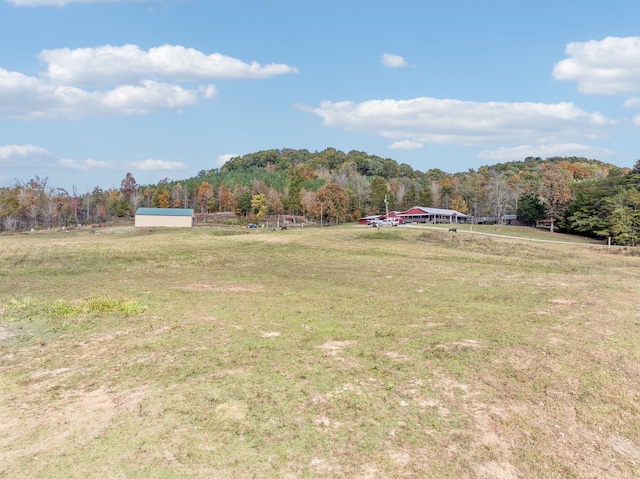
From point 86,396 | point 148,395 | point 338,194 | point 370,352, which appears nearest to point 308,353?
point 370,352

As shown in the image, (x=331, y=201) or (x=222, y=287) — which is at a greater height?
(x=331, y=201)

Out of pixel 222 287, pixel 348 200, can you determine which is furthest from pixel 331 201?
pixel 222 287

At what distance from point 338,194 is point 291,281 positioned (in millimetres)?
73835

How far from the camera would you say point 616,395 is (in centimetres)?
863

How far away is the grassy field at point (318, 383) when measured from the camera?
6.34 m

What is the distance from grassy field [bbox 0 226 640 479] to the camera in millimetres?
6344

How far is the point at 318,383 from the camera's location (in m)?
8.72

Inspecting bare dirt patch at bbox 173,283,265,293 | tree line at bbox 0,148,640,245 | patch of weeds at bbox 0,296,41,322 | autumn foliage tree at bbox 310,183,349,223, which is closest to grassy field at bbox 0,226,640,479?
patch of weeds at bbox 0,296,41,322

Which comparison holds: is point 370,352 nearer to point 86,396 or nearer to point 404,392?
point 404,392

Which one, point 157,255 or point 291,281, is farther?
point 157,255

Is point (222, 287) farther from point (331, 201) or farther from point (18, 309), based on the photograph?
point (331, 201)

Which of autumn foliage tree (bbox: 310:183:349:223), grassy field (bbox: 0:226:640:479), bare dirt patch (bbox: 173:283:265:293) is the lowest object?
bare dirt patch (bbox: 173:283:265:293)

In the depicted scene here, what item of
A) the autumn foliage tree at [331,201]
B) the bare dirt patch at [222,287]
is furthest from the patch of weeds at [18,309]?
the autumn foliage tree at [331,201]

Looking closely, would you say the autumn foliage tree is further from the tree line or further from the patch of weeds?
the patch of weeds
